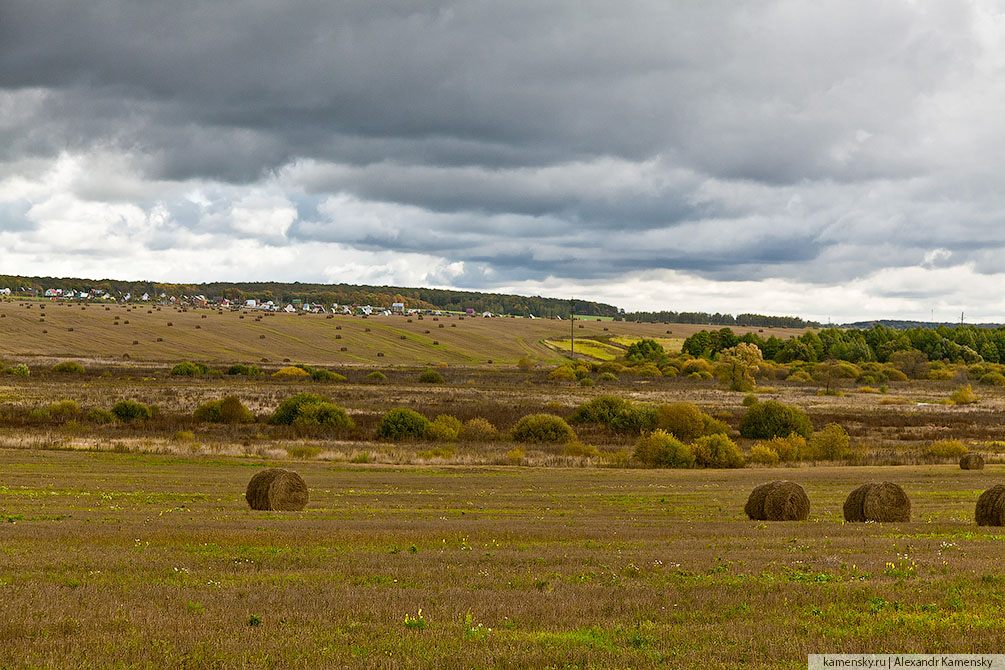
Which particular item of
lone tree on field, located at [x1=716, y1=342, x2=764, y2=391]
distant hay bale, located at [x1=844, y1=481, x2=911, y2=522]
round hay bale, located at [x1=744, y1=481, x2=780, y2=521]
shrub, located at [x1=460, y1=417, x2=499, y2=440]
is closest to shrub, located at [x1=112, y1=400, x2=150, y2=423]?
shrub, located at [x1=460, y1=417, x2=499, y2=440]

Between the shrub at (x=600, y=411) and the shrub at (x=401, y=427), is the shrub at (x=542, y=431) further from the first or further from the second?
the shrub at (x=600, y=411)

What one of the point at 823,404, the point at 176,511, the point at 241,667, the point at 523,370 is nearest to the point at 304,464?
the point at 176,511

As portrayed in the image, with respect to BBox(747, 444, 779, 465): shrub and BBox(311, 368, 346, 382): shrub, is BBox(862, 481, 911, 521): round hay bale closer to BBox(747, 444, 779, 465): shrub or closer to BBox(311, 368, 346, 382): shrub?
BBox(747, 444, 779, 465): shrub

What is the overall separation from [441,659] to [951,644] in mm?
6091

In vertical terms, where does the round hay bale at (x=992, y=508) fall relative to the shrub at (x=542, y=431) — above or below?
above

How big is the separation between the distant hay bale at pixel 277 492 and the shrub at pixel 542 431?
32.0 meters

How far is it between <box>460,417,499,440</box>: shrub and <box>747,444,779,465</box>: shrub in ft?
57.0

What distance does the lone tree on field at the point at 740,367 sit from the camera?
4414 inches

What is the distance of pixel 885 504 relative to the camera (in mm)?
24516

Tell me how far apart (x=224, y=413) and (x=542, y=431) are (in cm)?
2360

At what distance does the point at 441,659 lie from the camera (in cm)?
991

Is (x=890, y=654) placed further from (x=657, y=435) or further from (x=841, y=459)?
(x=841, y=459)

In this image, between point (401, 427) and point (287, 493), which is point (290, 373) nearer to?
point (401, 427)

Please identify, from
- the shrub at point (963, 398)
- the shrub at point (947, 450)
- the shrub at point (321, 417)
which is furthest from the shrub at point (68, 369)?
the shrub at point (963, 398)
